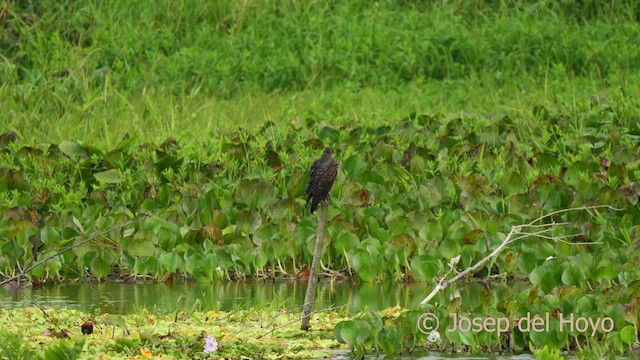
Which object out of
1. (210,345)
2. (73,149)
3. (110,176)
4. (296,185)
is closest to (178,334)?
(210,345)

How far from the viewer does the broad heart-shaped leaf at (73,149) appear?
8.52 metres

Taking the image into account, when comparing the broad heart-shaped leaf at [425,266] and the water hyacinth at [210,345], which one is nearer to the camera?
the water hyacinth at [210,345]

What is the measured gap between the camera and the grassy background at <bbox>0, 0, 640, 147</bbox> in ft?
34.7

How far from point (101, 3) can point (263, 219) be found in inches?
240

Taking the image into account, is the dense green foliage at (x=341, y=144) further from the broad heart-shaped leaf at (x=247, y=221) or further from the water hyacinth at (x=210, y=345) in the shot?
the water hyacinth at (x=210, y=345)

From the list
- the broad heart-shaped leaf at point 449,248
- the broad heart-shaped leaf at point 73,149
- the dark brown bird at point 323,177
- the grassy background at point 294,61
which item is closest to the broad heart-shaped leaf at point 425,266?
the broad heart-shaped leaf at point 449,248

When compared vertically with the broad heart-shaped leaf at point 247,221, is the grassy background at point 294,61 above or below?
above

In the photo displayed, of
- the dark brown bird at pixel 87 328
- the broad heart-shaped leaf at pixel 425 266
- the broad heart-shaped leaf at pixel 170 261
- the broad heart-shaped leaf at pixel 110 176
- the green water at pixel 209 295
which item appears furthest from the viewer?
the broad heart-shaped leaf at pixel 110 176

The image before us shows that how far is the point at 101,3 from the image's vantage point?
42.6 feet

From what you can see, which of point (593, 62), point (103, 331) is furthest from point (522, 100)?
point (103, 331)

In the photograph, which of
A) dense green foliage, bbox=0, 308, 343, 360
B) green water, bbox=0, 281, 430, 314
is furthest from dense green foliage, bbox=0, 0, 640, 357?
dense green foliage, bbox=0, 308, 343, 360

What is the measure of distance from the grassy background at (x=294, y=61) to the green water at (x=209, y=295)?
3.13 metres

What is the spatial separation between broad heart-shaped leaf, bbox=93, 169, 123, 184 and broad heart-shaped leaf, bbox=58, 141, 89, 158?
40 centimetres

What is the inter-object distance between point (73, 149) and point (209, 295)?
2325mm
